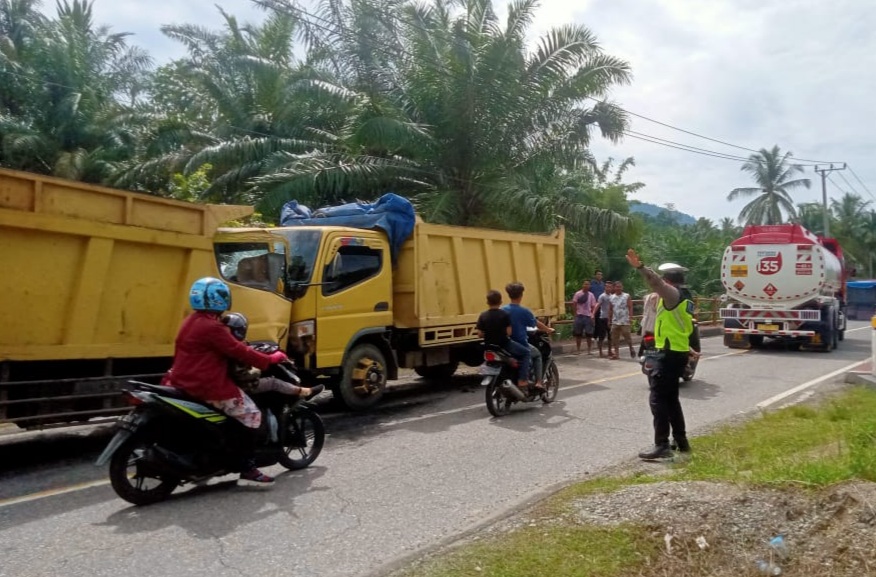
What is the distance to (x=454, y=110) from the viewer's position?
1677cm

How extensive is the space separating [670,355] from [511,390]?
8.81 feet

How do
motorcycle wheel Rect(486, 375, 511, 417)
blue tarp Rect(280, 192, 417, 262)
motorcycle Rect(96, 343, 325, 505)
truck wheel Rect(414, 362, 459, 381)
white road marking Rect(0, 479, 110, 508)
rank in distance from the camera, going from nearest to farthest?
motorcycle Rect(96, 343, 325, 505) → white road marking Rect(0, 479, 110, 508) → motorcycle wheel Rect(486, 375, 511, 417) → blue tarp Rect(280, 192, 417, 262) → truck wheel Rect(414, 362, 459, 381)

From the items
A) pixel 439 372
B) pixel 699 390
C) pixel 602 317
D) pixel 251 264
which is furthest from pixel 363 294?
pixel 602 317

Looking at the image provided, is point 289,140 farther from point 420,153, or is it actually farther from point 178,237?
point 178,237

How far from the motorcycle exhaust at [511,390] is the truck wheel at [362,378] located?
1.61 meters

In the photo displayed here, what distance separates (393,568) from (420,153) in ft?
44.1

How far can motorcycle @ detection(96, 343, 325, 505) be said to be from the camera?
5.49 m

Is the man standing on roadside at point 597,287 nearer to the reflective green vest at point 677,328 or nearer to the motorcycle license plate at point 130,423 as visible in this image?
the reflective green vest at point 677,328

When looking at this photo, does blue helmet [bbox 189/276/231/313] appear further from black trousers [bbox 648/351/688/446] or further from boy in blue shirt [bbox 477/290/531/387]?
boy in blue shirt [bbox 477/290/531/387]

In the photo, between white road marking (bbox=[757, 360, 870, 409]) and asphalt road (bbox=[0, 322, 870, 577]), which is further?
white road marking (bbox=[757, 360, 870, 409])

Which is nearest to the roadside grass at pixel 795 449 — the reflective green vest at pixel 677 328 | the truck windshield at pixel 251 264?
the reflective green vest at pixel 677 328

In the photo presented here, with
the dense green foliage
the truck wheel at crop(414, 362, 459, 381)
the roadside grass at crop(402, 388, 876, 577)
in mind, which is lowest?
the roadside grass at crop(402, 388, 876, 577)

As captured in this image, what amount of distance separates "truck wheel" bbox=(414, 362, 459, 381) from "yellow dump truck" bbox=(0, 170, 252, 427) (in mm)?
5370

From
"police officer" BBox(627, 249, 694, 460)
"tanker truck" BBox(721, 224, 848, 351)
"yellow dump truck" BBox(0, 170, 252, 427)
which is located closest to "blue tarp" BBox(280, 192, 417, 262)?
"yellow dump truck" BBox(0, 170, 252, 427)
